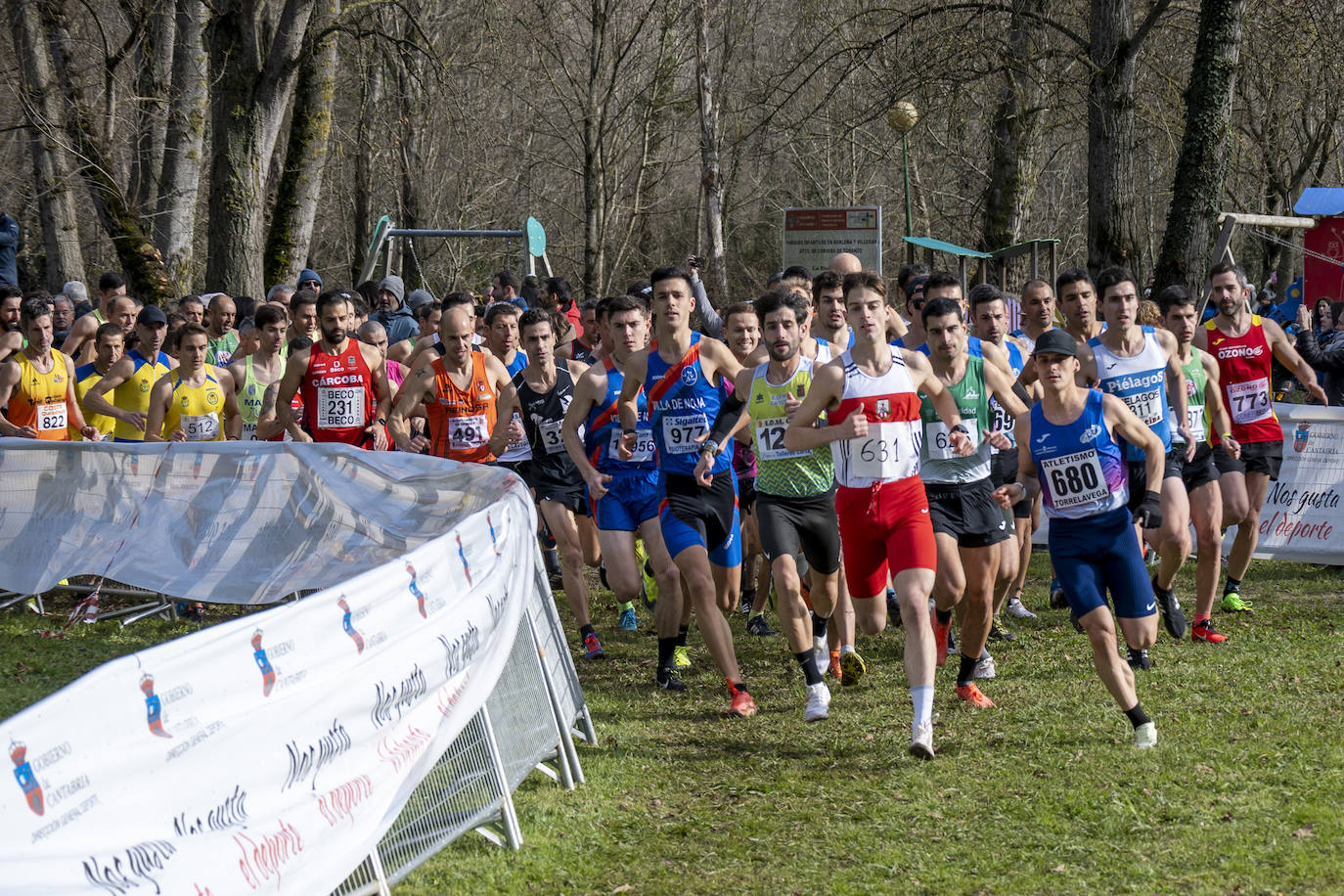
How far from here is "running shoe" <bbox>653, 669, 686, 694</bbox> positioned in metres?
7.93

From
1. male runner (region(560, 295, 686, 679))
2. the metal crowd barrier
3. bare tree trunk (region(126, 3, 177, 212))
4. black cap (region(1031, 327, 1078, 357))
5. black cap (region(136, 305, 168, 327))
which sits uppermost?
bare tree trunk (region(126, 3, 177, 212))

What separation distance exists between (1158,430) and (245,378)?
22.2 feet

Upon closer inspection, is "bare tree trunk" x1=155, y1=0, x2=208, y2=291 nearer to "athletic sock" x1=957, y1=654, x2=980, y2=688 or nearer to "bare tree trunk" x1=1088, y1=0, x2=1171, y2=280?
"bare tree trunk" x1=1088, y1=0, x2=1171, y2=280

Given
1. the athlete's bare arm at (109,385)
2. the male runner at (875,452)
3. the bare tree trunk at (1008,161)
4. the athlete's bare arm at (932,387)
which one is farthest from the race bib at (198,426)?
the bare tree trunk at (1008,161)

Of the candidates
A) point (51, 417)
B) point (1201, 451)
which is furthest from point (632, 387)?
point (51, 417)

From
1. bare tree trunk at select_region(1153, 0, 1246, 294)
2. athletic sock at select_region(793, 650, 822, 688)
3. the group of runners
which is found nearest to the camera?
the group of runners

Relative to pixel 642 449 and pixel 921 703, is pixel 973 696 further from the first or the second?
pixel 642 449

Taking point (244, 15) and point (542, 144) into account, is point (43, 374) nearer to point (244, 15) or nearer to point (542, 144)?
point (244, 15)

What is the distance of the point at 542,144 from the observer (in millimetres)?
41906

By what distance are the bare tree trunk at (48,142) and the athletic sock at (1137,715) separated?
1375cm

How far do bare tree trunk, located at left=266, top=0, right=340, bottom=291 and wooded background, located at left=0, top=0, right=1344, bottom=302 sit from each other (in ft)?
0.12

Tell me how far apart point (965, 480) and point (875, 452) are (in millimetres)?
942

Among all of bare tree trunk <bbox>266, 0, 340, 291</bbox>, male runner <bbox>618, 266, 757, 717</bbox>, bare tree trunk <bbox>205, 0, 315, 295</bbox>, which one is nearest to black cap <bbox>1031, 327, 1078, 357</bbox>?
male runner <bbox>618, 266, 757, 717</bbox>

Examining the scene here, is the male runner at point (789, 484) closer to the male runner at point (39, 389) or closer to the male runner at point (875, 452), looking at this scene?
the male runner at point (875, 452)
